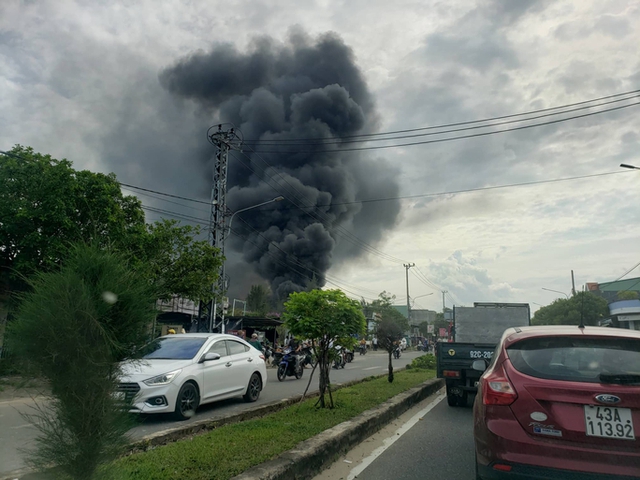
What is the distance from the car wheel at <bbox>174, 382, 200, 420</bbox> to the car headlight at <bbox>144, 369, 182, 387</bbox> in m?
0.26

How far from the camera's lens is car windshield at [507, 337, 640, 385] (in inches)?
137

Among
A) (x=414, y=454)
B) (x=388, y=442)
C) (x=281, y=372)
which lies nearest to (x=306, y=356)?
(x=281, y=372)

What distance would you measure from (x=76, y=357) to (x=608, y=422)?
3.35m

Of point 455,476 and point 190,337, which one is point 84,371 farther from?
point 190,337

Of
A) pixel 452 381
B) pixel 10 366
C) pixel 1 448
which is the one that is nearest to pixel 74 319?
pixel 10 366

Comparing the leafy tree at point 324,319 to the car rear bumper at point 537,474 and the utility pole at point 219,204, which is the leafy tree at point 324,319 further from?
the utility pole at point 219,204

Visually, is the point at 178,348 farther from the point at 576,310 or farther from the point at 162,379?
the point at 576,310

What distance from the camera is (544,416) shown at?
3.34m

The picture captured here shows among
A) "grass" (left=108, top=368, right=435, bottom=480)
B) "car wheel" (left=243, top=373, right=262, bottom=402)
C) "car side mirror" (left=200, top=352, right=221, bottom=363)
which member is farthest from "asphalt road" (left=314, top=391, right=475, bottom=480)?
"car wheel" (left=243, top=373, right=262, bottom=402)

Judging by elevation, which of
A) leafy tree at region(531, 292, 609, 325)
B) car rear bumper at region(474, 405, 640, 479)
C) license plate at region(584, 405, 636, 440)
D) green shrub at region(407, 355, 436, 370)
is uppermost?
leafy tree at region(531, 292, 609, 325)

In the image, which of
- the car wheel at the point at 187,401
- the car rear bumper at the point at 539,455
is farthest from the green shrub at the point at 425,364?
the car rear bumper at the point at 539,455

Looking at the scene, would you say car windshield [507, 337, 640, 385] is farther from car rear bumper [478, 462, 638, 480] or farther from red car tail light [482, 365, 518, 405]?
car rear bumper [478, 462, 638, 480]

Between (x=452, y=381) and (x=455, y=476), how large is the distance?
192 inches

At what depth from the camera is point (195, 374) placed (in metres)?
7.86
